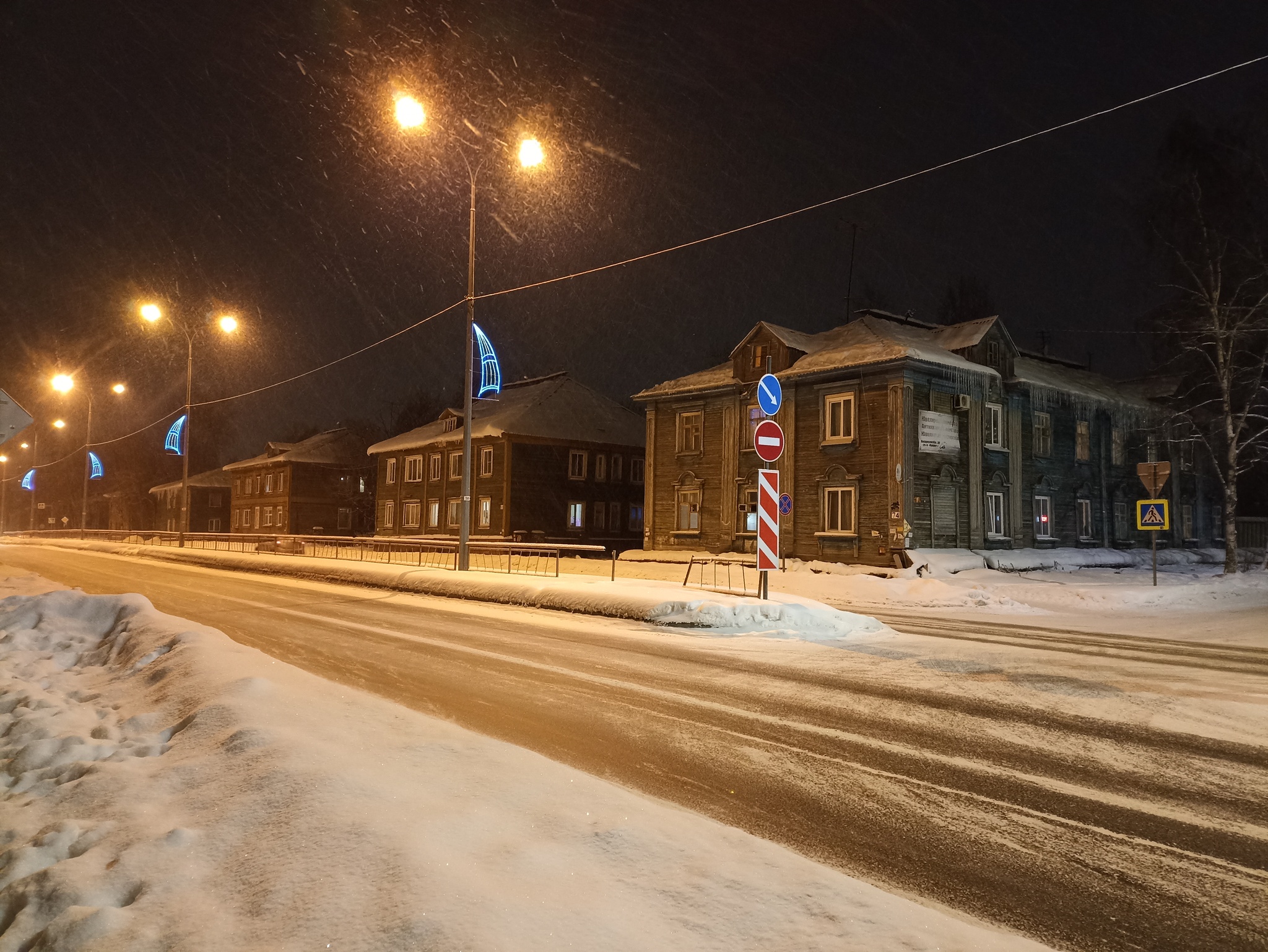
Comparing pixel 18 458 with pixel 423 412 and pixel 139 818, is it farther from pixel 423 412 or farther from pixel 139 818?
pixel 139 818

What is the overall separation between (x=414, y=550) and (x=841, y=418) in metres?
16.6

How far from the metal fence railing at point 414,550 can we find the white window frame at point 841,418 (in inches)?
393

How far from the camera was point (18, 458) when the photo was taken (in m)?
99.8

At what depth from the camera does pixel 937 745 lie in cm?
637

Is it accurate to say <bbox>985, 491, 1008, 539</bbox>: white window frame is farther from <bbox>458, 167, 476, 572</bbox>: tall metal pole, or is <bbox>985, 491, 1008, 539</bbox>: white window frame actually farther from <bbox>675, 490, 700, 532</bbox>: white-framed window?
<bbox>458, 167, 476, 572</bbox>: tall metal pole

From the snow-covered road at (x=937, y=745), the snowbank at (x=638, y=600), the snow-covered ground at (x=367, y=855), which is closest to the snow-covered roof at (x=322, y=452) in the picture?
the snowbank at (x=638, y=600)

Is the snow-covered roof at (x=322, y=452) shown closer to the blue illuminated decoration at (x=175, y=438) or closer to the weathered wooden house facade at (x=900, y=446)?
the blue illuminated decoration at (x=175, y=438)

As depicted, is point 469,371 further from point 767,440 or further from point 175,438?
point 175,438

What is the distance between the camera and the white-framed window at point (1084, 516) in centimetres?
3597

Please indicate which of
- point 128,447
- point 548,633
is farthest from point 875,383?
point 128,447

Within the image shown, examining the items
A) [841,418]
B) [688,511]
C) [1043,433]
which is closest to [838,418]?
[841,418]

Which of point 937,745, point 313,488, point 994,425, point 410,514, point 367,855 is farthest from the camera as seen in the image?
point 313,488

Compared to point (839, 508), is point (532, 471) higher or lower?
higher

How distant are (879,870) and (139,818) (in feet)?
11.9
